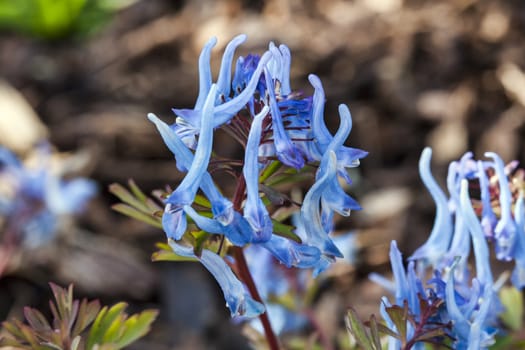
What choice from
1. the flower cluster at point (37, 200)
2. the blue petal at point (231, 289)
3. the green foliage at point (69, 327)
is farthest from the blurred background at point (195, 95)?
the blue petal at point (231, 289)

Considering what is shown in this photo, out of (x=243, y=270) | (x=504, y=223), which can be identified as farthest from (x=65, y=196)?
(x=504, y=223)

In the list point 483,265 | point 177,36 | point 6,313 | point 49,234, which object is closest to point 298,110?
point 483,265

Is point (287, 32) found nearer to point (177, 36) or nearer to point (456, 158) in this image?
point (177, 36)

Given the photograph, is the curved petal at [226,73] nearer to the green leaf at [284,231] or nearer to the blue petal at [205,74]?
the blue petal at [205,74]

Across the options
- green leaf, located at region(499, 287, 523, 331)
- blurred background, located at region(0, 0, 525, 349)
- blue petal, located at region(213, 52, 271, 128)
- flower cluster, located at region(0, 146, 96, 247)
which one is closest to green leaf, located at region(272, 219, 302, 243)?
blue petal, located at region(213, 52, 271, 128)

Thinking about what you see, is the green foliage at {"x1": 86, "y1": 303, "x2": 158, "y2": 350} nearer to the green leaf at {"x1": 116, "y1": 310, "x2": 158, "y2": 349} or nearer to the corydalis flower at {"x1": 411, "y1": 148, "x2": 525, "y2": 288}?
the green leaf at {"x1": 116, "y1": 310, "x2": 158, "y2": 349}

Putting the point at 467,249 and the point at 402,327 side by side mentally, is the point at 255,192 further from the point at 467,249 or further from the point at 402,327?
the point at 467,249
